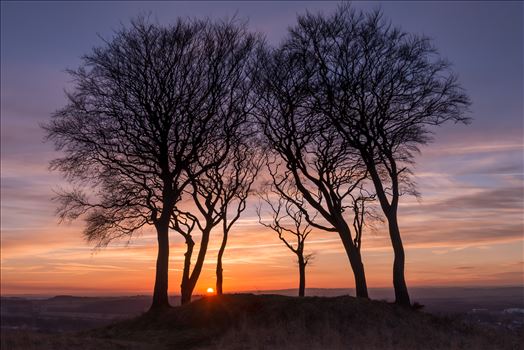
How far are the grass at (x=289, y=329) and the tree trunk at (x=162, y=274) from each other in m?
2.18

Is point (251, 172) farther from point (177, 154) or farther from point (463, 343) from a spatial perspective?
point (463, 343)

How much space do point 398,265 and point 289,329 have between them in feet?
26.7

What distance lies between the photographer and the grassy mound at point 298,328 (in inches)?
936

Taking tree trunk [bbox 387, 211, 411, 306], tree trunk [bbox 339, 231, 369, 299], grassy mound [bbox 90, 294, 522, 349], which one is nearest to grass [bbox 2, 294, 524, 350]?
grassy mound [bbox 90, 294, 522, 349]

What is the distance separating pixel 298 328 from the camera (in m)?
25.3

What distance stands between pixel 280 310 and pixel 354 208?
13019mm

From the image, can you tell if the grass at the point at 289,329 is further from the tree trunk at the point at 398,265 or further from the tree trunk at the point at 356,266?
the tree trunk at the point at 356,266

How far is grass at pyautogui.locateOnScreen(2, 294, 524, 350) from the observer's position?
2353cm

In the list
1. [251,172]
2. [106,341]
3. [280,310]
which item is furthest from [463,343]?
[251,172]

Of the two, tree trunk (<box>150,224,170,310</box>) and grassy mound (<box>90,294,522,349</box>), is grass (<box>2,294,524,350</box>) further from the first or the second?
tree trunk (<box>150,224,170,310</box>)

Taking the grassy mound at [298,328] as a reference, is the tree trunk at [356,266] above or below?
above

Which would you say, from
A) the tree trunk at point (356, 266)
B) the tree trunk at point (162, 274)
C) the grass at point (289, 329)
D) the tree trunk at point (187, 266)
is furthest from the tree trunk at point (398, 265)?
the tree trunk at point (187, 266)

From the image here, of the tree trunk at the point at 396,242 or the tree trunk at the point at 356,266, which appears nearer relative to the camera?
the tree trunk at the point at 396,242

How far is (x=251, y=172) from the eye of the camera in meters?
44.9
